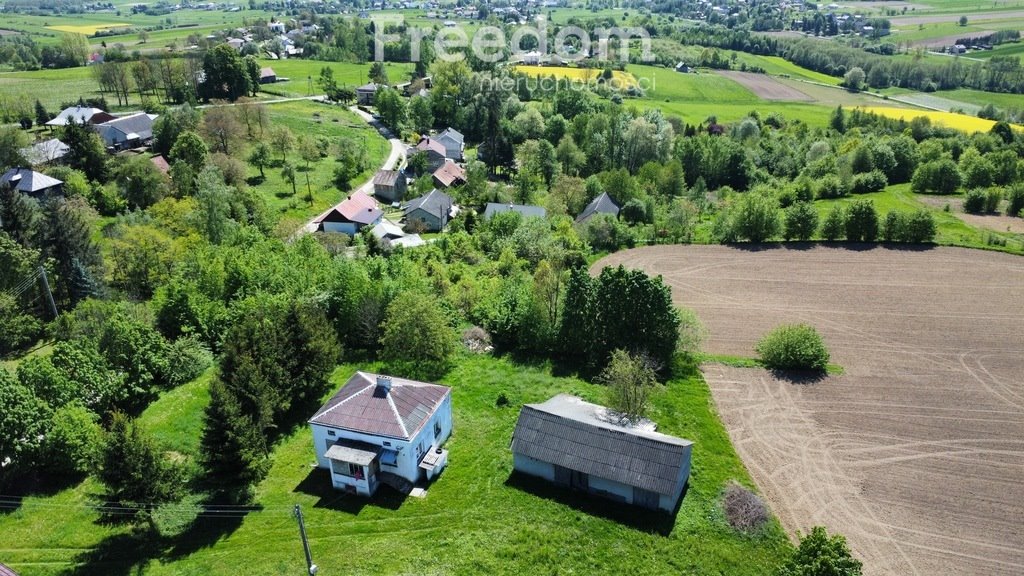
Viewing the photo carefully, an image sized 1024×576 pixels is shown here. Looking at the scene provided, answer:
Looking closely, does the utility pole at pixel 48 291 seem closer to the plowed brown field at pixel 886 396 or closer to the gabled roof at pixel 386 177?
the gabled roof at pixel 386 177

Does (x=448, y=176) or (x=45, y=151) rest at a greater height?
(x=45, y=151)

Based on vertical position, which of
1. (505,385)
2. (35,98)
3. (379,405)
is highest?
(35,98)

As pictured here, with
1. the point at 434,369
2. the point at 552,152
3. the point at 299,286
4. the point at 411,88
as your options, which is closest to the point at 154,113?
the point at 411,88

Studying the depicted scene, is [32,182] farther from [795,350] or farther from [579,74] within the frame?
[579,74]

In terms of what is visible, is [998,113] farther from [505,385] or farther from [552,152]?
[505,385]

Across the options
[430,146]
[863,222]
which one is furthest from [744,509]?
[430,146]

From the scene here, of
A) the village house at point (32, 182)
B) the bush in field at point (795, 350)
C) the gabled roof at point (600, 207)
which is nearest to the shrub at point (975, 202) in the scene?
the gabled roof at point (600, 207)
